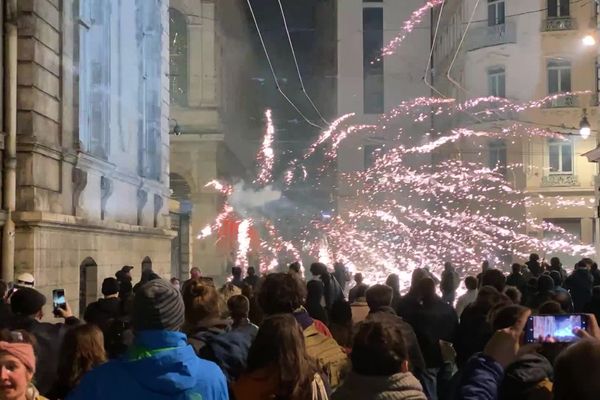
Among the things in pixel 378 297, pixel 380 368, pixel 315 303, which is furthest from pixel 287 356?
pixel 315 303

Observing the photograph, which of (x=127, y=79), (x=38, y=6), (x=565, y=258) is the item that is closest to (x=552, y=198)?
(x=565, y=258)

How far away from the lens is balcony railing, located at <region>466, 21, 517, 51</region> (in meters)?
35.6

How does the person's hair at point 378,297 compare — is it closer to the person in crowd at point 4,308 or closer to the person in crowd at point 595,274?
the person in crowd at point 4,308

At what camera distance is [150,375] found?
3564mm

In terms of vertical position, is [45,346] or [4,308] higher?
[4,308]

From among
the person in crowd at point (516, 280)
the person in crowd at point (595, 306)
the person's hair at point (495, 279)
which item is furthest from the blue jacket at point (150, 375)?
the person in crowd at point (516, 280)

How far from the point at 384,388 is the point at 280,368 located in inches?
24.1

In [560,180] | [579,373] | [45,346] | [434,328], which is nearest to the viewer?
[579,373]

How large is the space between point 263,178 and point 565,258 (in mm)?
20271

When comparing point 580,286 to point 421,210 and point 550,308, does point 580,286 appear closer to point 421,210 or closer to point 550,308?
point 550,308

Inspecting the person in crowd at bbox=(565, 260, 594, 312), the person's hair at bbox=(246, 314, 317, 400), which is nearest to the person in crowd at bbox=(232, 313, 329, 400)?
the person's hair at bbox=(246, 314, 317, 400)

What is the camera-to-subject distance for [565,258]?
33.3 meters

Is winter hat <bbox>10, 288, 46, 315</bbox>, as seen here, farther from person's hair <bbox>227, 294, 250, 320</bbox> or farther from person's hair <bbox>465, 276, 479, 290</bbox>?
person's hair <bbox>465, 276, 479, 290</bbox>

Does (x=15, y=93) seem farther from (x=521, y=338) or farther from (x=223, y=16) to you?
(x=223, y=16)
